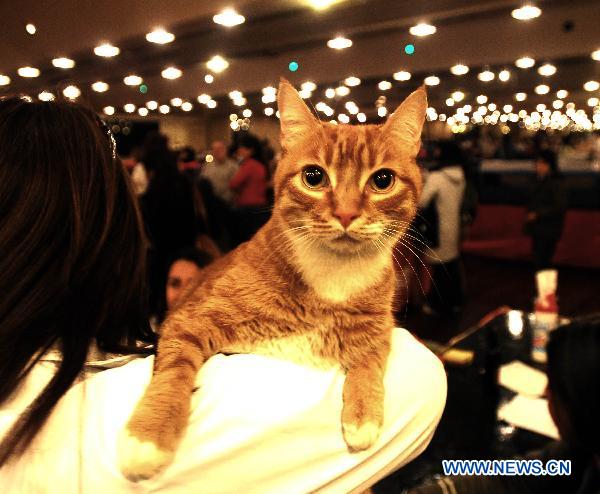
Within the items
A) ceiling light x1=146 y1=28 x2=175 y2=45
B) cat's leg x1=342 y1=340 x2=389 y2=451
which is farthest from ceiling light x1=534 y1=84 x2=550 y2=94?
cat's leg x1=342 y1=340 x2=389 y2=451

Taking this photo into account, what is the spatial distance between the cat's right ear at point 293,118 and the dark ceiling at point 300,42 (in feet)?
4.28

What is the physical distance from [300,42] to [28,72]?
11.6 feet

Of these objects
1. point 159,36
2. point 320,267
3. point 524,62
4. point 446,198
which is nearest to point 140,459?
point 320,267

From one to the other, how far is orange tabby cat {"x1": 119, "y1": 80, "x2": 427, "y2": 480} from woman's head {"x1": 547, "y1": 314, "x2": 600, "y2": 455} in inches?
12.2

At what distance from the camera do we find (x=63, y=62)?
6.18 m

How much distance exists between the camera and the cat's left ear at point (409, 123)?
1124 mm

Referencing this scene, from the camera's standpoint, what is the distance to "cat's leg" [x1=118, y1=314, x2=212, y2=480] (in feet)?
2.29

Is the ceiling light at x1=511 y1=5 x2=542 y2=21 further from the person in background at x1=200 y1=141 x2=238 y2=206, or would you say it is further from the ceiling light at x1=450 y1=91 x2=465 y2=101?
the ceiling light at x1=450 y1=91 x2=465 y2=101

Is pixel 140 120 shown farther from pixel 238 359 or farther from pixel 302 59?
pixel 238 359

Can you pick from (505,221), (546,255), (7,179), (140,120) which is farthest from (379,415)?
(140,120)

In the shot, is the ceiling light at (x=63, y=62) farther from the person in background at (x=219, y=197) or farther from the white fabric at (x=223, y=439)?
the white fabric at (x=223, y=439)

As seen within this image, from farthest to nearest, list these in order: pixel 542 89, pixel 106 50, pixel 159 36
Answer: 1. pixel 542 89
2. pixel 106 50
3. pixel 159 36

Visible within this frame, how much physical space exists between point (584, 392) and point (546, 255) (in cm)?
508

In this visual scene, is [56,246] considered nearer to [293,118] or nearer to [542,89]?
[293,118]
